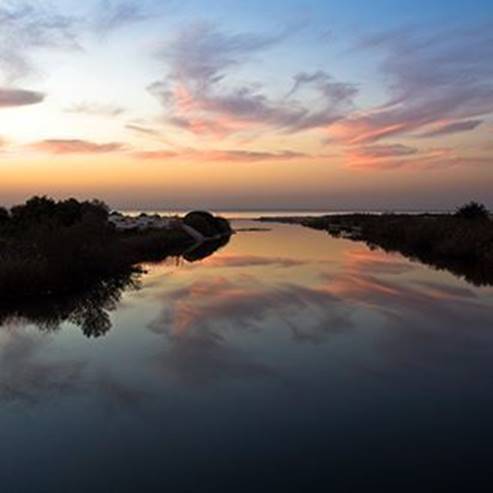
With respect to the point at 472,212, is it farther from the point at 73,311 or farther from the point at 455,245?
the point at 73,311

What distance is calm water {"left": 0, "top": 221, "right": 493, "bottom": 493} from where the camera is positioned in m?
6.84

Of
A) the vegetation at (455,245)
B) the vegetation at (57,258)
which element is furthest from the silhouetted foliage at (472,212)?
the vegetation at (57,258)

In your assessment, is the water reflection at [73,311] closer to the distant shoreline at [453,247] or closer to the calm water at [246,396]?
the calm water at [246,396]

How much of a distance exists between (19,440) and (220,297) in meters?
12.9

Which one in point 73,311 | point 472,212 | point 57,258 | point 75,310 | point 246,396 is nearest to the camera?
point 246,396

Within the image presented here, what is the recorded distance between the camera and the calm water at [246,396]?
6.84m

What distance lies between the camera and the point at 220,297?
806 inches

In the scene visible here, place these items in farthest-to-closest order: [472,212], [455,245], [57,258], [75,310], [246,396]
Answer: [472,212] → [455,245] → [57,258] → [75,310] → [246,396]

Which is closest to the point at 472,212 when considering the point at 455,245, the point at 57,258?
the point at 455,245

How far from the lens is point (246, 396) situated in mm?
9531

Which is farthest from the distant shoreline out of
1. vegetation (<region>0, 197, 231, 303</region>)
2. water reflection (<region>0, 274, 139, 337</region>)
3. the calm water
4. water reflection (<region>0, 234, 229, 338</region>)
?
vegetation (<region>0, 197, 231, 303</region>)

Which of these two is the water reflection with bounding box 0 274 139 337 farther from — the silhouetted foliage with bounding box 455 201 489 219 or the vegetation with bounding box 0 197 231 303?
the silhouetted foliage with bounding box 455 201 489 219

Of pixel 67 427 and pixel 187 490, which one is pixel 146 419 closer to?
pixel 67 427

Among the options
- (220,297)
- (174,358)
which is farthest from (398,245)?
(174,358)
